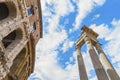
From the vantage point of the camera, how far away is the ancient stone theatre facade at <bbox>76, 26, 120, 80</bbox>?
19672mm

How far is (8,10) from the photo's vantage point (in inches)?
927

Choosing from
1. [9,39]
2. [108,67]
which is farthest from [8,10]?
[108,67]

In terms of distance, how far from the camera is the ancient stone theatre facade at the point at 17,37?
62.8ft

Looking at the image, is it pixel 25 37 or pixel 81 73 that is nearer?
pixel 81 73

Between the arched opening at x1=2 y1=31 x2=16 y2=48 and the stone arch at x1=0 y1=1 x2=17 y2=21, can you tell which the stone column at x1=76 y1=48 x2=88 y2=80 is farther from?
the stone arch at x1=0 y1=1 x2=17 y2=21

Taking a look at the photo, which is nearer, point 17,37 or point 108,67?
point 108,67

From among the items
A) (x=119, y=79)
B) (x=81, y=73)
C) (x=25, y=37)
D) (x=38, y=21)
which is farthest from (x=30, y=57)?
(x=119, y=79)

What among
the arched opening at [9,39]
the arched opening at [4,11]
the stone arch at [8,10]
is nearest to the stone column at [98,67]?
the arched opening at [9,39]

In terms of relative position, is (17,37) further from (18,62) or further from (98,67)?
(98,67)

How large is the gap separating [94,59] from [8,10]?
36.3 feet

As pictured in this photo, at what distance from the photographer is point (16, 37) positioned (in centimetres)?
2439

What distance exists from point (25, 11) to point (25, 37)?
3.27 metres

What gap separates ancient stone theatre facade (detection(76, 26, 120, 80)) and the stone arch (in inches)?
344

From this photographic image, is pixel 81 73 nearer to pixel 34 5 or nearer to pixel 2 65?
pixel 2 65
